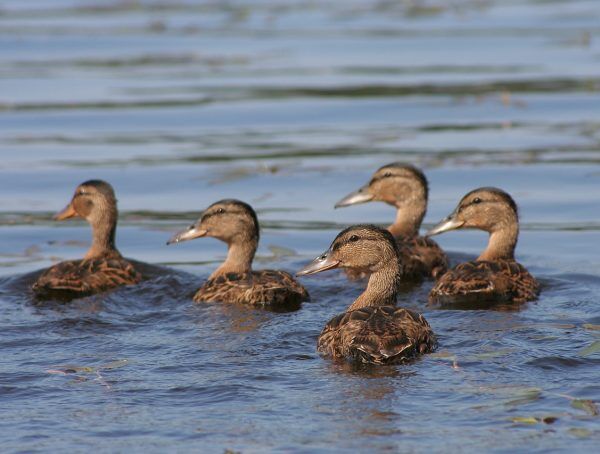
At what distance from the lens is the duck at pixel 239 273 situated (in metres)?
11.2

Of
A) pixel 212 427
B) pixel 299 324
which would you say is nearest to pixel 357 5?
pixel 299 324

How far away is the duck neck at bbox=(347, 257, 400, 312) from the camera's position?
34.0ft

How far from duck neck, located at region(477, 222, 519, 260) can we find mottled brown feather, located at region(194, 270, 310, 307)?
1.98 metres

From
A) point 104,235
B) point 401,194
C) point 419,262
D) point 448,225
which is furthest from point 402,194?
point 104,235

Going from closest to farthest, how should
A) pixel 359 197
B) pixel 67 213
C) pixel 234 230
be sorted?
pixel 234 230 → pixel 67 213 → pixel 359 197

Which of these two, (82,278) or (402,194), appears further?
(402,194)

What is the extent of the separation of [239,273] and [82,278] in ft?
4.61

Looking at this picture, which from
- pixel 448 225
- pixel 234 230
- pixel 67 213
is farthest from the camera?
pixel 67 213

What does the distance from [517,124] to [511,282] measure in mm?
8301

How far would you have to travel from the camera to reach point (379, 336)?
9039 millimetres

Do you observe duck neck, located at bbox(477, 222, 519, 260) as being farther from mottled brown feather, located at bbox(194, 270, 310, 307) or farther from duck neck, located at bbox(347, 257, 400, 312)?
duck neck, located at bbox(347, 257, 400, 312)

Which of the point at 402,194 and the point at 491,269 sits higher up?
the point at 402,194

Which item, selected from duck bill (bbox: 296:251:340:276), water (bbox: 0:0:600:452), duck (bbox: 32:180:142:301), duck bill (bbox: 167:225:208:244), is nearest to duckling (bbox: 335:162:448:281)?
water (bbox: 0:0:600:452)

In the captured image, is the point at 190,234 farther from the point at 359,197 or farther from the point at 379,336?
the point at 379,336
